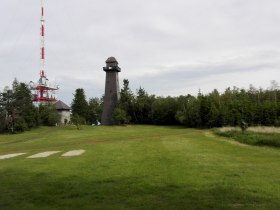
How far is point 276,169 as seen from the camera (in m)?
11.5

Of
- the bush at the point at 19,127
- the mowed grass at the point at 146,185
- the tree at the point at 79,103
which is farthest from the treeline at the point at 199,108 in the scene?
the mowed grass at the point at 146,185

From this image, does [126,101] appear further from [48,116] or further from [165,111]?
[48,116]

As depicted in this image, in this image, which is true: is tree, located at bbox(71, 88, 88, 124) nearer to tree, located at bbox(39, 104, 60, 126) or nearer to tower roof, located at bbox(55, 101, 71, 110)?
tower roof, located at bbox(55, 101, 71, 110)

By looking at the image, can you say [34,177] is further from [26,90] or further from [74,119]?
[26,90]

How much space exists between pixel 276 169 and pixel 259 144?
10.8 metres

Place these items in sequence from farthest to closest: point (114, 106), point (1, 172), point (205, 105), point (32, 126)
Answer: point (114, 106), point (32, 126), point (205, 105), point (1, 172)

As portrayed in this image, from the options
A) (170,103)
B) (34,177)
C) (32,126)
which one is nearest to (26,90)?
(32,126)

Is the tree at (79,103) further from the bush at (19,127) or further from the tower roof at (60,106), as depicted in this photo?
the bush at (19,127)

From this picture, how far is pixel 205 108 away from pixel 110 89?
20619 mm

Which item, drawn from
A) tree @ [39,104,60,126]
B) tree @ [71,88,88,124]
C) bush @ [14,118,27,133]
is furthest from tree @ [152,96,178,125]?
bush @ [14,118,27,133]

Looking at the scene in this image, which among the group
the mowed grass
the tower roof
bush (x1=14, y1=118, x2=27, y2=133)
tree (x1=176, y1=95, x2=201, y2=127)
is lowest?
the mowed grass

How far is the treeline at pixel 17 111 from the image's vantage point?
6261 cm

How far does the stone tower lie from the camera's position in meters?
71.5

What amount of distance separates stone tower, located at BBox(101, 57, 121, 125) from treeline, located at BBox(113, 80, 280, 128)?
158cm
